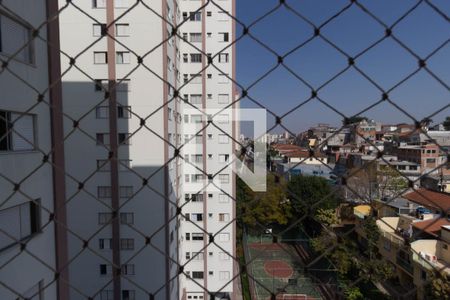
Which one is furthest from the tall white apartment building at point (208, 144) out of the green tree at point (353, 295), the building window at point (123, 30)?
the green tree at point (353, 295)

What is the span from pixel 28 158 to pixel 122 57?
285 centimetres

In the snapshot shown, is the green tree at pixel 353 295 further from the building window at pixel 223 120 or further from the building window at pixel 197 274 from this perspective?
the building window at pixel 223 120

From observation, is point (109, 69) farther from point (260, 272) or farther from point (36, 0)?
point (260, 272)

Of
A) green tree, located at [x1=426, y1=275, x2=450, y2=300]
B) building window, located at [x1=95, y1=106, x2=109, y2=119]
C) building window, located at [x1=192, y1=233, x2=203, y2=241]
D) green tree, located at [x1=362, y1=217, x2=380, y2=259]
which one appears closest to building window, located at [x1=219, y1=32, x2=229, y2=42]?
building window, located at [x1=95, y1=106, x2=109, y2=119]

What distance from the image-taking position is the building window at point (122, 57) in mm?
4589

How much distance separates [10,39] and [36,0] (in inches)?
16.1

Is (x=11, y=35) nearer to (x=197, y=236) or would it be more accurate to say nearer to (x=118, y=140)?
(x=118, y=140)

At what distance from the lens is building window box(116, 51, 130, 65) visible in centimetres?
459

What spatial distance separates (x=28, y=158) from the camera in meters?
2.20

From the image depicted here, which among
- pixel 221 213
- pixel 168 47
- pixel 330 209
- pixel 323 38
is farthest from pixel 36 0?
pixel 330 209

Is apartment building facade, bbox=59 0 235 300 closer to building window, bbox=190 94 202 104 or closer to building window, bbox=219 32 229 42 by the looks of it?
building window, bbox=190 94 202 104

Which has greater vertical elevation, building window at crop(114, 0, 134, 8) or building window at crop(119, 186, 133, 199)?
building window at crop(114, 0, 134, 8)

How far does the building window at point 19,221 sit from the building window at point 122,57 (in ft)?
9.84

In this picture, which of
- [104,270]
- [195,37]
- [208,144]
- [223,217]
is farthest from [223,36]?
[104,270]
